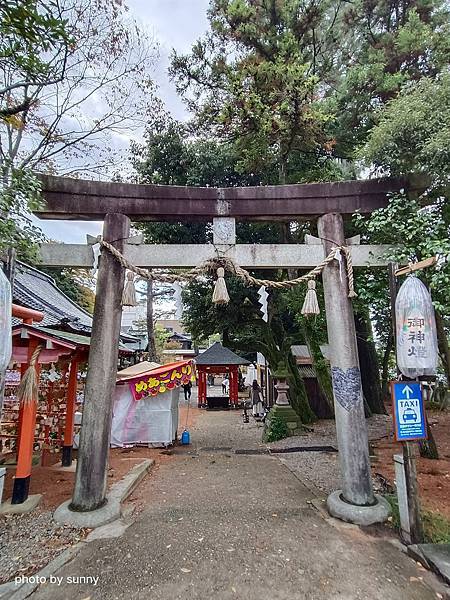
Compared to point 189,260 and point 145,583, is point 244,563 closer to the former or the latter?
point 145,583

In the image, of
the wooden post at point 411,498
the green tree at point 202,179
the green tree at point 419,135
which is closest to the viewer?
the wooden post at point 411,498

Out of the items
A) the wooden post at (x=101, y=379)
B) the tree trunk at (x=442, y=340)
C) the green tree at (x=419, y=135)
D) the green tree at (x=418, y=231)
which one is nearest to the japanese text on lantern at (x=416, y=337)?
the green tree at (x=418, y=231)

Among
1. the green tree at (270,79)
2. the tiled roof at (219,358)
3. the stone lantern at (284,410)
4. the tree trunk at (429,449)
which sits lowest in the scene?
the tree trunk at (429,449)

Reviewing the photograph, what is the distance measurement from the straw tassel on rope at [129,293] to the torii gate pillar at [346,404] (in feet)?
9.69

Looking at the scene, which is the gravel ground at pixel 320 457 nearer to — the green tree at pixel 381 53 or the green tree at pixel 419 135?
the green tree at pixel 419 135

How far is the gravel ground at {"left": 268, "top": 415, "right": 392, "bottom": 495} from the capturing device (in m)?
6.05

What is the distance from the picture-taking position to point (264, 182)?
37.4 feet

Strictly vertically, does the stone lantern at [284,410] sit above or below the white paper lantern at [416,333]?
below

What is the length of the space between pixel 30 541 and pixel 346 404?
434cm

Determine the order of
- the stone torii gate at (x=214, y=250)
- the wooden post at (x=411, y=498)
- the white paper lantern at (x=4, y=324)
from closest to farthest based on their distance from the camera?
the white paper lantern at (x=4, y=324) < the wooden post at (x=411, y=498) < the stone torii gate at (x=214, y=250)

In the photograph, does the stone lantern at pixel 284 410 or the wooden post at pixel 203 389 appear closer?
the stone lantern at pixel 284 410

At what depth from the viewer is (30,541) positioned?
3936 mm

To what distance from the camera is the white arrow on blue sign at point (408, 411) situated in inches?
156

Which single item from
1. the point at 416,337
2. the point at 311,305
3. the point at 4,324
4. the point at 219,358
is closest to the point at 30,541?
the point at 4,324
